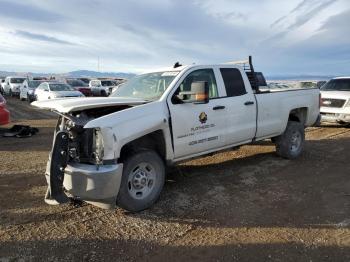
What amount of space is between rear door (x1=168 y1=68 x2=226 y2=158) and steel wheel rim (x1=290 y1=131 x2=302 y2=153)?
258cm

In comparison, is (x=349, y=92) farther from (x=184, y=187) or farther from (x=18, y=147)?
(x=18, y=147)

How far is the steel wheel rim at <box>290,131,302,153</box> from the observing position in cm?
823

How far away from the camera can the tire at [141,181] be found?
4870 millimetres

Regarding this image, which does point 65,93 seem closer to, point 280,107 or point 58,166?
point 280,107

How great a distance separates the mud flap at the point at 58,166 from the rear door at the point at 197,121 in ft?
5.10

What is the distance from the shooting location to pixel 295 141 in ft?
27.3

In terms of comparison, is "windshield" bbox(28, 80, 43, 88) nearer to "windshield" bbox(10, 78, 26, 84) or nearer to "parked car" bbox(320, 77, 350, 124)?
"windshield" bbox(10, 78, 26, 84)

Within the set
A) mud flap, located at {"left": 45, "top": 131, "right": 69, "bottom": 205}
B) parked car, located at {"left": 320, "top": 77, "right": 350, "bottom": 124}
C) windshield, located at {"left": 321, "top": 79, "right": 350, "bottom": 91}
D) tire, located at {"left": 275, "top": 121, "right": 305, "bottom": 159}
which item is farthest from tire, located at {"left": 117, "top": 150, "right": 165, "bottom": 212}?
windshield, located at {"left": 321, "top": 79, "right": 350, "bottom": 91}

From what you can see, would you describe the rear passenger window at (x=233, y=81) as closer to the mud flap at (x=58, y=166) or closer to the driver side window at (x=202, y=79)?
the driver side window at (x=202, y=79)

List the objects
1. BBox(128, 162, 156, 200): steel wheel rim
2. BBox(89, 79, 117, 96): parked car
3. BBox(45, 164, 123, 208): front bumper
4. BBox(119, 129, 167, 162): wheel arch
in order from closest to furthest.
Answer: BBox(45, 164, 123, 208): front bumper
BBox(128, 162, 156, 200): steel wheel rim
BBox(119, 129, 167, 162): wheel arch
BBox(89, 79, 117, 96): parked car

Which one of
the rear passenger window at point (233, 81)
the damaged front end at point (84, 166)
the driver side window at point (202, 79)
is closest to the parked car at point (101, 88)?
the rear passenger window at point (233, 81)

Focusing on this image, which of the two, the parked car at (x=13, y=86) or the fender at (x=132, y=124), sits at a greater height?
the parked car at (x=13, y=86)

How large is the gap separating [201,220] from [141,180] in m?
0.95

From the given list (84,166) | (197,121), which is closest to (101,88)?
(197,121)
